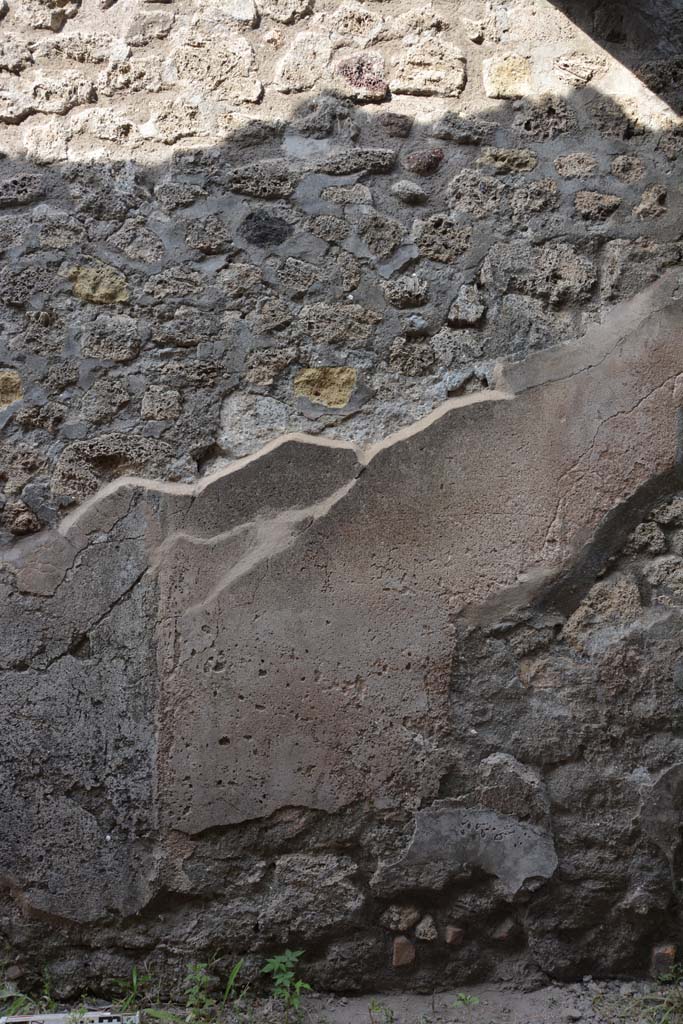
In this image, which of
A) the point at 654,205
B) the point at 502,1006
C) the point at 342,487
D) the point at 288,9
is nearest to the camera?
the point at 502,1006

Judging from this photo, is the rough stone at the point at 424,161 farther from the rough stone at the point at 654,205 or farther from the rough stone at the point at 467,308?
the rough stone at the point at 654,205

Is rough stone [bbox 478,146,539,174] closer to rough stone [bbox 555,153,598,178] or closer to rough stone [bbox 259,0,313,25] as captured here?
rough stone [bbox 555,153,598,178]

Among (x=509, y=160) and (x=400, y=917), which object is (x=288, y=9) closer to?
(x=509, y=160)

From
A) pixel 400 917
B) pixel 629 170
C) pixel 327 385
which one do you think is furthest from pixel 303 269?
pixel 400 917

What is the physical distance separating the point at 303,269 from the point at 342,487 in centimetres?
62

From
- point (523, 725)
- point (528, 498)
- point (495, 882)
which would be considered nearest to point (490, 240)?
point (528, 498)

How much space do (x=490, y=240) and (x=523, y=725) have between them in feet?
4.24

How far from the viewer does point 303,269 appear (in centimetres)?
225

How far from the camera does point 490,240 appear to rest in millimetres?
2248

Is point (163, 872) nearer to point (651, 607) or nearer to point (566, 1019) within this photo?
point (566, 1019)

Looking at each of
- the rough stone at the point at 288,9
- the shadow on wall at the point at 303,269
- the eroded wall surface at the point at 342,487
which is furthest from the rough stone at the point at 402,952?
the rough stone at the point at 288,9

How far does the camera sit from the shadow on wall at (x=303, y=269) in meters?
2.22

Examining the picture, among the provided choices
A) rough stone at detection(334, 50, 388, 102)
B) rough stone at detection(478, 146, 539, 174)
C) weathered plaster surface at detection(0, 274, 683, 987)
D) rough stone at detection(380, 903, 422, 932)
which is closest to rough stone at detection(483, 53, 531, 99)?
rough stone at detection(478, 146, 539, 174)

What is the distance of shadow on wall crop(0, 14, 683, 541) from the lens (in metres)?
2.22
